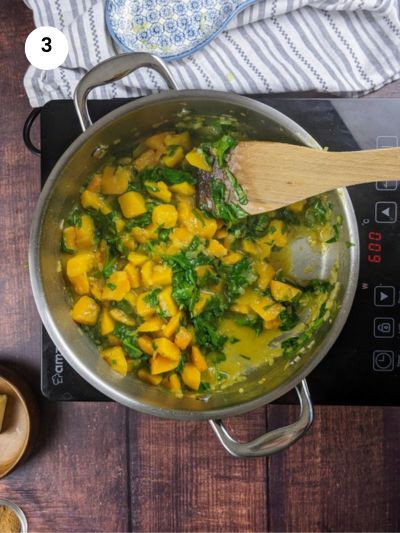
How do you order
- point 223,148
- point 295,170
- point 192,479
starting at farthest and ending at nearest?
point 192,479 < point 223,148 < point 295,170

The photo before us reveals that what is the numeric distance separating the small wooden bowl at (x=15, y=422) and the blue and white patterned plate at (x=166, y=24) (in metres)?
0.77

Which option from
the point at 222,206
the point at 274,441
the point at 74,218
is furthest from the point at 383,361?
the point at 74,218

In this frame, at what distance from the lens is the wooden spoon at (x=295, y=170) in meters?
1.11

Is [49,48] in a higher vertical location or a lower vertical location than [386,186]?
higher

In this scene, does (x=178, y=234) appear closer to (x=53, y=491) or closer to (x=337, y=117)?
(x=337, y=117)

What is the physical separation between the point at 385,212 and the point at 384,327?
0.24 meters

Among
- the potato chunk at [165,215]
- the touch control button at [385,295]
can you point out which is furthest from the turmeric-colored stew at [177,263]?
the touch control button at [385,295]

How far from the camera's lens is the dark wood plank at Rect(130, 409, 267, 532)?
1.53m

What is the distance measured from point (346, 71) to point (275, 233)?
410 millimetres

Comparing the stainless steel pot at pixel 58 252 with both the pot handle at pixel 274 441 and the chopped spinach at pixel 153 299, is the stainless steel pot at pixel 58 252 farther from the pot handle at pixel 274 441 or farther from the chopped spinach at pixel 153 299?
the chopped spinach at pixel 153 299

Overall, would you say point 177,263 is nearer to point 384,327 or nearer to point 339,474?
point 384,327

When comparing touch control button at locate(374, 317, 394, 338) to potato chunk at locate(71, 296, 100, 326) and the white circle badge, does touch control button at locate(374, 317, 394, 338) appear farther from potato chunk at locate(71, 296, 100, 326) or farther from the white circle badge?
the white circle badge

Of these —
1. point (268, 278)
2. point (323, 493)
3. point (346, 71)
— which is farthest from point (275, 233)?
point (323, 493)

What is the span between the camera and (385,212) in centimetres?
137
